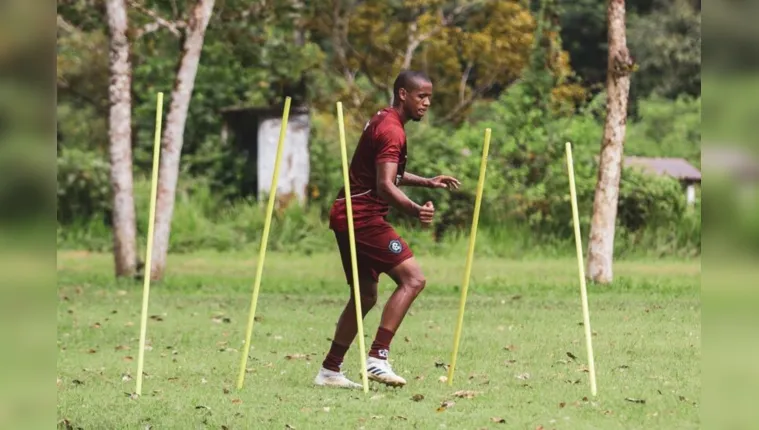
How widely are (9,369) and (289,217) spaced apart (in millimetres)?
21539

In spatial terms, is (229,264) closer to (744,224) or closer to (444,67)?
(444,67)

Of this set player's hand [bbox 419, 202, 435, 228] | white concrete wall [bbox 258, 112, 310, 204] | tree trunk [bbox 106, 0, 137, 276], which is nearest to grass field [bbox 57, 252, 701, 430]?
tree trunk [bbox 106, 0, 137, 276]

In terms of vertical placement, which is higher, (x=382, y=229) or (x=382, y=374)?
(x=382, y=229)

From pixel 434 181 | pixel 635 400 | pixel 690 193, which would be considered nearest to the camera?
pixel 635 400

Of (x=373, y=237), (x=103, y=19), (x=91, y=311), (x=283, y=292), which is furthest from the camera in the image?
(x=103, y=19)

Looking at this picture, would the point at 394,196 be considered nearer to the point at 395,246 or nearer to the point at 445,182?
the point at 395,246

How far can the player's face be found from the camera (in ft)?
31.1

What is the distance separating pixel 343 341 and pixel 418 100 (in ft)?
5.35

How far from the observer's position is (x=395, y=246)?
9.51 m

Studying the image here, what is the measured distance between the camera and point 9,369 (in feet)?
13.0

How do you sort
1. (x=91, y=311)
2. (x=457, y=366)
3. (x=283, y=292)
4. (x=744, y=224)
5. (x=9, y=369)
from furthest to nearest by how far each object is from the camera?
(x=283, y=292), (x=91, y=311), (x=457, y=366), (x=744, y=224), (x=9, y=369)

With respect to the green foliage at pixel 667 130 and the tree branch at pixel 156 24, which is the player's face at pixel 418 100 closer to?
the tree branch at pixel 156 24

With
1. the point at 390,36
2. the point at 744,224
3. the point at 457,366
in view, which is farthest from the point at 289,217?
the point at 744,224

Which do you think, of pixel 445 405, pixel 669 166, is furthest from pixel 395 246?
pixel 669 166
